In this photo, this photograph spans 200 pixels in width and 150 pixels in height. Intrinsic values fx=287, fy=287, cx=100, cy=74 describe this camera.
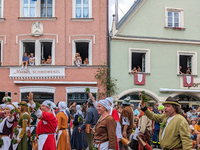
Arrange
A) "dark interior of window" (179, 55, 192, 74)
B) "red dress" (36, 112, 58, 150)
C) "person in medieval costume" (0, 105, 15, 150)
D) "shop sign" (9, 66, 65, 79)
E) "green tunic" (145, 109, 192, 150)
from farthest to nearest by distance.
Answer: "dark interior of window" (179, 55, 192, 74)
"shop sign" (9, 66, 65, 79)
"person in medieval costume" (0, 105, 15, 150)
"red dress" (36, 112, 58, 150)
"green tunic" (145, 109, 192, 150)

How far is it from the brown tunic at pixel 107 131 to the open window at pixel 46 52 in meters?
14.0

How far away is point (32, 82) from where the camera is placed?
19094mm

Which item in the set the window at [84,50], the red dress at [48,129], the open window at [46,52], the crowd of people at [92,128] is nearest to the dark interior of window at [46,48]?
the open window at [46,52]

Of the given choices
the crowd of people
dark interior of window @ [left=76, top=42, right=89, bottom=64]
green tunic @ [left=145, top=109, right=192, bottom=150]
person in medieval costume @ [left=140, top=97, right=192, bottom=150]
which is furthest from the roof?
green tunic @ [left=145, top=109, right=192, bottom=150]

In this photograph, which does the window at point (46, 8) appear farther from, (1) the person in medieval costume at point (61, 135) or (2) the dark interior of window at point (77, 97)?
(1) the person in medieval costume at point (61, 135)

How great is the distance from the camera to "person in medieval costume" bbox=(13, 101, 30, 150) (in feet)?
26.3

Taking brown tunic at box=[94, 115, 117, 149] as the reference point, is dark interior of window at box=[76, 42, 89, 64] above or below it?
above

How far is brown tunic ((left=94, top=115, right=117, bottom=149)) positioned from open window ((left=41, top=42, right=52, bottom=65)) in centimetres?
1397

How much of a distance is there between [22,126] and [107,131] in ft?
10.0

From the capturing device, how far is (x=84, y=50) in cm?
2031

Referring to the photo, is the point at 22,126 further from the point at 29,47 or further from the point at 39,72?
the point at 29,47

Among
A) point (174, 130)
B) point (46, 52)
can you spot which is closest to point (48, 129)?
point (174, 130)

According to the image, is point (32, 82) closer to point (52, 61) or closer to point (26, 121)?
point (52, 61)

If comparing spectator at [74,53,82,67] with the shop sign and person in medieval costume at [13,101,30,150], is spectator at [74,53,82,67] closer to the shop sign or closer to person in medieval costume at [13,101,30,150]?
the shop sign
